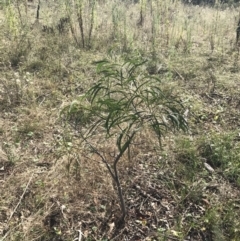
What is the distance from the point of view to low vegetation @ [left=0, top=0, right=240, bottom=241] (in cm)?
188

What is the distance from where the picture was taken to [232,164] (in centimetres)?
255

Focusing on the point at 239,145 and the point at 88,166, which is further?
the point at 239,145

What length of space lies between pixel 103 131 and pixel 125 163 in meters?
0.56

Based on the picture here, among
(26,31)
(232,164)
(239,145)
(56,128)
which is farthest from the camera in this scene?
(26,31)

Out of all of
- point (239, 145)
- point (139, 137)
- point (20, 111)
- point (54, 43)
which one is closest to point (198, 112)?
point (239, 145)

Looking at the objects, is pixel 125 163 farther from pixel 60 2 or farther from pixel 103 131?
pixel 60 2

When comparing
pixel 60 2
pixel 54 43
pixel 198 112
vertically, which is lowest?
pixel 198 112

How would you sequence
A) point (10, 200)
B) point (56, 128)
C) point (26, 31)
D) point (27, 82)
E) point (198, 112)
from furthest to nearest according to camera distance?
point (26, 31) → point (27, 82) → point (198, 112) → point (56, 128) → point (10, 200)

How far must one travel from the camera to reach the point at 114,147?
261 centimetres

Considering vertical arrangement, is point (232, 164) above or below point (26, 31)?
below

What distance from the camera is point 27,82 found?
383 centimetres

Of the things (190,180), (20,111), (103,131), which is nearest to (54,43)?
(20,111)

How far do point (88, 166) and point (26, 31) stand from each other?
3.28m

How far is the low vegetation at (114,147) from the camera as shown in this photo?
1885 mm
